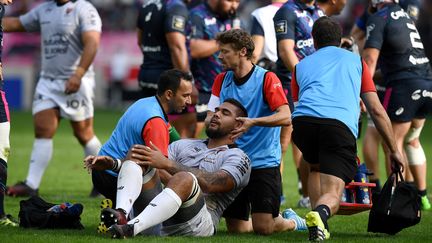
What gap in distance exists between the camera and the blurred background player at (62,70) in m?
12.1

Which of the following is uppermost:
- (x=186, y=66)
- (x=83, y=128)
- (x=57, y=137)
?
(x=186, y=66)

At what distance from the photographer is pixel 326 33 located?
345 inches

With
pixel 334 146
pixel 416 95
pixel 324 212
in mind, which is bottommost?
pixel 324 212

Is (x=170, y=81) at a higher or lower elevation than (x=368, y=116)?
higher

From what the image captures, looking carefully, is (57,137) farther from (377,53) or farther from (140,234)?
(140,234)

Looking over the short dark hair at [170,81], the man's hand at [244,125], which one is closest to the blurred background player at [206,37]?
the short dark hair at [170,81]

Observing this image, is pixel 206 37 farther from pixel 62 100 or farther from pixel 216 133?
pixel 216 133

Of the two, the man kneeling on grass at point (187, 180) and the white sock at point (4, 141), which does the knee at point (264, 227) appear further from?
the white sock at point (4, 141)

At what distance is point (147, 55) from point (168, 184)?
15.9 feet

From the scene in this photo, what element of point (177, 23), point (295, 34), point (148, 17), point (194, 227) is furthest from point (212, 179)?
point (148, 17)

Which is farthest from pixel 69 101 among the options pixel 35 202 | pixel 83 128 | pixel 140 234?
Answer: pixel 140 234

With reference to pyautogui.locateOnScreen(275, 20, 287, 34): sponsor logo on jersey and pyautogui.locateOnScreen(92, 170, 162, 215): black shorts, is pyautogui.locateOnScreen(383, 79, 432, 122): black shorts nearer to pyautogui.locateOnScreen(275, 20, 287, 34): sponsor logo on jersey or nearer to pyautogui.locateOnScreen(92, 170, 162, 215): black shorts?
pyautogui.locateOnScreen(275, 20, 287, 34): sponsor logo on jersey

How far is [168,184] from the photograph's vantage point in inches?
314

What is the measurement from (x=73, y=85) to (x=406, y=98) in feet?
12.4
